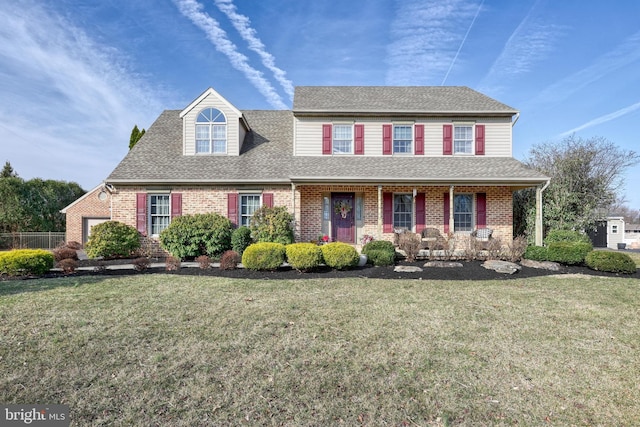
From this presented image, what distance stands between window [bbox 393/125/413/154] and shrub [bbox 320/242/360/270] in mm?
6498

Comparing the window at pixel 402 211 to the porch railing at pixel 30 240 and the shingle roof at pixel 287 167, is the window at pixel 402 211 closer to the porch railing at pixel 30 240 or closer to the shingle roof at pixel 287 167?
the shingle roof at pixel 287 167

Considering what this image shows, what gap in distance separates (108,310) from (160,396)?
3.16m

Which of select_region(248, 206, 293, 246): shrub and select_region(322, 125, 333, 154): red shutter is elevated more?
select_region(322, 125, 333, 154): red shutter

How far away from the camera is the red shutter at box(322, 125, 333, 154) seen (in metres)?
13.7

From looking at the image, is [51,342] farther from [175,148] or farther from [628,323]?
[175,148]

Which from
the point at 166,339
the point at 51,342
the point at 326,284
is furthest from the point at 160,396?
the point at 326,284

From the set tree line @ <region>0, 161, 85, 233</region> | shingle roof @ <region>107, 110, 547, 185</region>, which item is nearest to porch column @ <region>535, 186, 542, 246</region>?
shingle roof @ <region>107, 110, 547, 185</region>

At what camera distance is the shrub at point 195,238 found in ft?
37.4

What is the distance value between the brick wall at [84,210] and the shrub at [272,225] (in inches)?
439

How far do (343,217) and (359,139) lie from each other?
3.49 meters

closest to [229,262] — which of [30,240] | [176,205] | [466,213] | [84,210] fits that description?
[176,205]

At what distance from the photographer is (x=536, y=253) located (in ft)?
34.8

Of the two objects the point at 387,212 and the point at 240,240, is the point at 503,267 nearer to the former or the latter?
the point at 387,212

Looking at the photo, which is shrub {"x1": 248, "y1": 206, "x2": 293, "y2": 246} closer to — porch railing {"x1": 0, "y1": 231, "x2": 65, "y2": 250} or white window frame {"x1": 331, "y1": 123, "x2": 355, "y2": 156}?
white window frame {"x1": 331, "y1": 123, "x2": 355, "y2": 156}
